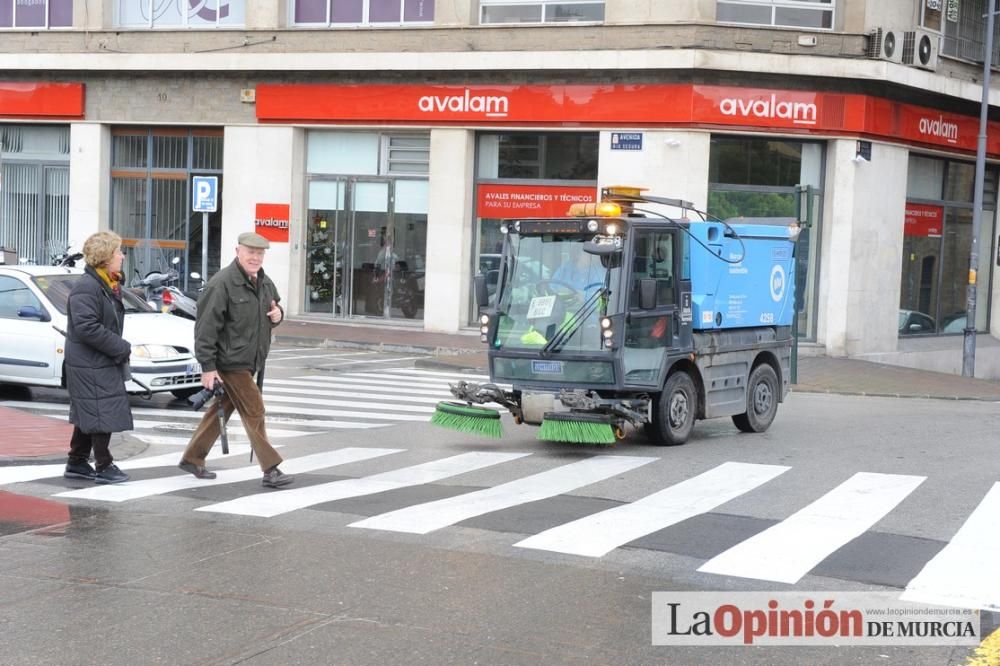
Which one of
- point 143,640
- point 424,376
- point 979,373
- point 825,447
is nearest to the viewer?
point 143,640

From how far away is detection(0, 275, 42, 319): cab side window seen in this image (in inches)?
599

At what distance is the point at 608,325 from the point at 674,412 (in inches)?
51.2

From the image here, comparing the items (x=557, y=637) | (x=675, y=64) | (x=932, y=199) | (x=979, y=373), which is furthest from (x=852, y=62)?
(x=557, y=637)

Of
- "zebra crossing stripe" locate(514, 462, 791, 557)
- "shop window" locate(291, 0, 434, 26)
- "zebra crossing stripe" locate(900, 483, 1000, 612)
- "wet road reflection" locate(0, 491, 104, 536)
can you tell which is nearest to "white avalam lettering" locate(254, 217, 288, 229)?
"shop window" locate(291, 0, 434, 26)

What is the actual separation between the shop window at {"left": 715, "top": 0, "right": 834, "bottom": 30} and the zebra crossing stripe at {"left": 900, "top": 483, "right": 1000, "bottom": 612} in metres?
17.5

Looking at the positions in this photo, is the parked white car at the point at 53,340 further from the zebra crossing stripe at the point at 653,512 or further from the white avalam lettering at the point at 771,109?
the white avalam lettering at the point at 771,109

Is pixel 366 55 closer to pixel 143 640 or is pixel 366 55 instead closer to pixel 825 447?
pixel 825 447

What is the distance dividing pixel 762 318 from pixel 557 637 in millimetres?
9075

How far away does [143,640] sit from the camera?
19.5 feet

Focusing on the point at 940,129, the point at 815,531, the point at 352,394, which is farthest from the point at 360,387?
the point at 940,129

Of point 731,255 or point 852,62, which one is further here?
point 852,62

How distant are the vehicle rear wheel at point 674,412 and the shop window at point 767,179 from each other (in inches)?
497

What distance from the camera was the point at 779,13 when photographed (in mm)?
25297
